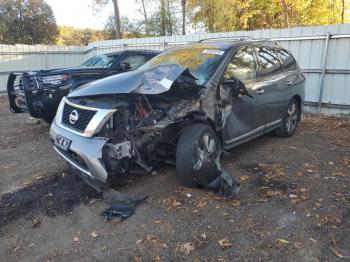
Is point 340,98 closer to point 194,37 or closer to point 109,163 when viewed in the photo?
point 194,37

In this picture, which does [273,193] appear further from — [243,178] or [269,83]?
[269,83]

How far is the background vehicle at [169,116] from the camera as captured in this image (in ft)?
13.2

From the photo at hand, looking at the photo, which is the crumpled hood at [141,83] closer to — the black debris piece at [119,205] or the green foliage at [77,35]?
the black debris piece at [119,205]

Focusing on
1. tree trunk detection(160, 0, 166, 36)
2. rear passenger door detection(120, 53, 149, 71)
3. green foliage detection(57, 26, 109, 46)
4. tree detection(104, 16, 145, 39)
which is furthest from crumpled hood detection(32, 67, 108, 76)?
green foliage detection(57, 26, 109, 46)

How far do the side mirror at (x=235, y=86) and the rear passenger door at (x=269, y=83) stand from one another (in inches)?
21.8

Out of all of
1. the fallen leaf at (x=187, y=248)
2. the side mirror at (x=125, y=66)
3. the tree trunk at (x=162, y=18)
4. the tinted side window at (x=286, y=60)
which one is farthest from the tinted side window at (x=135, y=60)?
the tree trunk at (x=162, y=18)

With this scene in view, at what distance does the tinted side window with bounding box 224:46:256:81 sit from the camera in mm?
5148

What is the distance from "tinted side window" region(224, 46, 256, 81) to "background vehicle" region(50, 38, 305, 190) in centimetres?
2

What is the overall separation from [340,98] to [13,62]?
12870 millimetres

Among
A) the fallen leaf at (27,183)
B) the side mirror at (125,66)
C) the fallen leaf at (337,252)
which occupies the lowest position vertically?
the fallen leaf at (27,183)

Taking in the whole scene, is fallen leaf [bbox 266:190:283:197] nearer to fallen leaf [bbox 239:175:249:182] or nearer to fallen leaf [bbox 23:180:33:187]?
fallen leaf [bbox 239:175:249:182]

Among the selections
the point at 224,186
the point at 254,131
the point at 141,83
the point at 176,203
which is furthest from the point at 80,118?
the point at 254,131

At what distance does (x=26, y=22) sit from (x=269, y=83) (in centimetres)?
2780

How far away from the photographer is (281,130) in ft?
22.1
